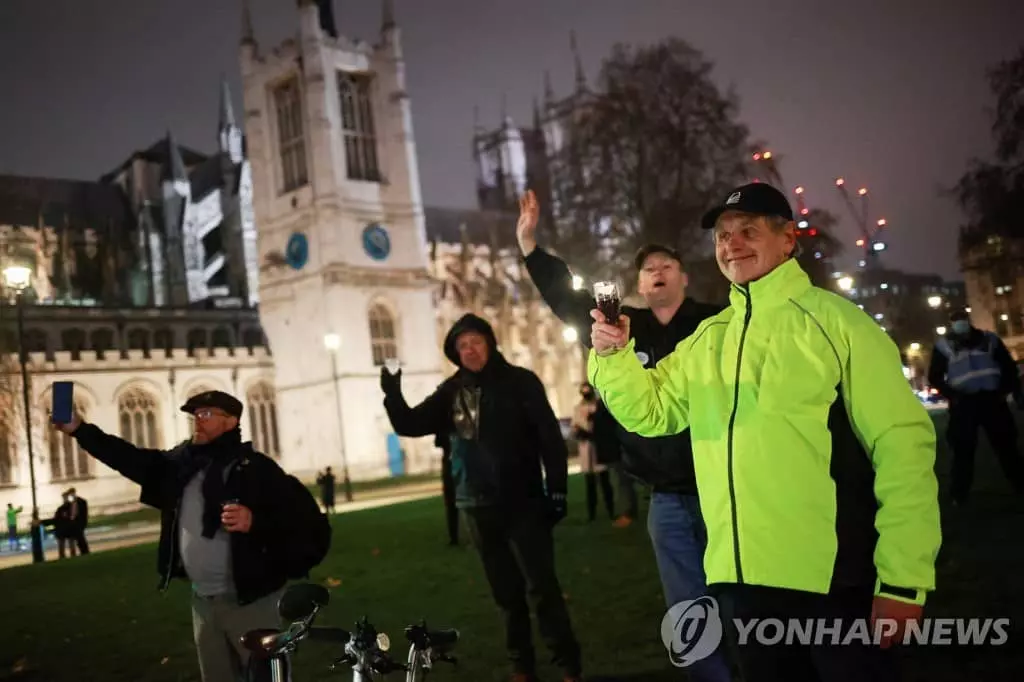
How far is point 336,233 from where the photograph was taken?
35156mm

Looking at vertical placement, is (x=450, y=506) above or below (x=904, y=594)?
below

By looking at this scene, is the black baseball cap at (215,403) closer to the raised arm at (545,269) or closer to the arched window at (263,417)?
the raised arm at (545,269)

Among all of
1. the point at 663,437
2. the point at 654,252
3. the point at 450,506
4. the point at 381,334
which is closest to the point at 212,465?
the point at 663,437

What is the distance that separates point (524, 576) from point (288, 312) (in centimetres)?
→ 3395

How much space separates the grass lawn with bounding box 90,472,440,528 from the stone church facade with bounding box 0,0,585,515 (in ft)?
4.33

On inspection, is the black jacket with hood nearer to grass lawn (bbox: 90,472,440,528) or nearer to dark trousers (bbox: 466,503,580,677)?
dark trousers (bbox: 466,503,580,677)

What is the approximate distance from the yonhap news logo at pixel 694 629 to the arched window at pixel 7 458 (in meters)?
33.3

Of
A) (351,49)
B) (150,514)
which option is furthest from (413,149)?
(150,514)

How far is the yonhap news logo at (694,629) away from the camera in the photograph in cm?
334

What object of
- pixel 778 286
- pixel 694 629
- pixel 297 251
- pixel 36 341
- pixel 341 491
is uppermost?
pixel 297 251

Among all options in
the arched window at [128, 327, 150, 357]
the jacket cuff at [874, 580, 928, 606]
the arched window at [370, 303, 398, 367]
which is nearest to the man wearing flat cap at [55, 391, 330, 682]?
the jacket cuff at [874, 580, 928, 606]

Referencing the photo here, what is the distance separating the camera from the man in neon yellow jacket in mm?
2064

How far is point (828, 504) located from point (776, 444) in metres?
0.19

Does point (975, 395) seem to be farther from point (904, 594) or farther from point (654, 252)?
point (904, 594)
